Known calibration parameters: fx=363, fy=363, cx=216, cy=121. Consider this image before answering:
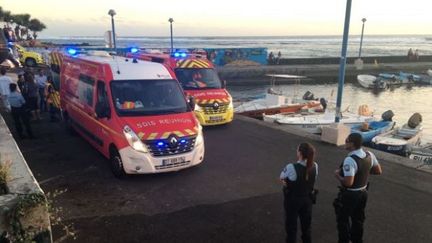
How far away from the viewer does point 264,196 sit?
25.1 feet

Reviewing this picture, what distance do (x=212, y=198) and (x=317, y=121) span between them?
40.6 feet

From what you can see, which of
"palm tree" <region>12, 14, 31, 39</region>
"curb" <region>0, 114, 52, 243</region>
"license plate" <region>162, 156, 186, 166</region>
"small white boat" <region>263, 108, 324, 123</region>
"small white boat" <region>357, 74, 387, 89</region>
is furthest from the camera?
"palm tree" <region>12, 14, 31, 39</region>

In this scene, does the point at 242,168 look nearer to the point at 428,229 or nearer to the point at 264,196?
the point at 264,196

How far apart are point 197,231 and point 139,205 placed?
155cm

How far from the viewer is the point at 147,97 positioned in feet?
Answer: 30.2

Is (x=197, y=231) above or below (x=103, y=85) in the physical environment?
below

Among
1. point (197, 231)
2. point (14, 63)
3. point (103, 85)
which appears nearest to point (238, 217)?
point (197, 231)

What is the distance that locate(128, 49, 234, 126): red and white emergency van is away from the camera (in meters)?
13.7

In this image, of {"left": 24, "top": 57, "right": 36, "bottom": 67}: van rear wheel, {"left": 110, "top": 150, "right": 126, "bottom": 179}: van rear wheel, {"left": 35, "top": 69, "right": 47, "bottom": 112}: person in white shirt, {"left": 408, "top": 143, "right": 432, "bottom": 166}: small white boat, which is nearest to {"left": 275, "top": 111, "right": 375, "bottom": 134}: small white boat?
{"left": 408, "top": 143, "right": 432, "bottom": 166}: small white boat

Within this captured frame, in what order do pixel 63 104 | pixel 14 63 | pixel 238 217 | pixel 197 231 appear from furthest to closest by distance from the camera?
1. pixel 14 63
2. pixel 63 104
3. pixel 238 217
4. pixel 197 231

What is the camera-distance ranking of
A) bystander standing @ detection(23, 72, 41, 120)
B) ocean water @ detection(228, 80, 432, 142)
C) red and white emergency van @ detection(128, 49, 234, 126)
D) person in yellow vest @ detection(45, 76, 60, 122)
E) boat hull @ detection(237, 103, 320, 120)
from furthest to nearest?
1. ocean water @ detection(228, 80, 432, 142)
2. boat hull @ detection(237, 103, 320, 120)
3. person in yellow vest @ detection(45, 76, 60, 122)
4. red and white emergency van @ detection(128, 49, 234, 126)
5. bystander standing @ detection(23, 72, 41, 120)

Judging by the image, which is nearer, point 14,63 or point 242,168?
point 242,168

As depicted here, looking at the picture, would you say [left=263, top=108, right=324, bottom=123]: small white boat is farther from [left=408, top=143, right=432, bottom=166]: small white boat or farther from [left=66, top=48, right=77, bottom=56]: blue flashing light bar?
[left=66, top=48, right=77, bottom=56]: blue flashing light bar

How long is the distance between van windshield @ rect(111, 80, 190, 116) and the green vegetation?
52.5m
